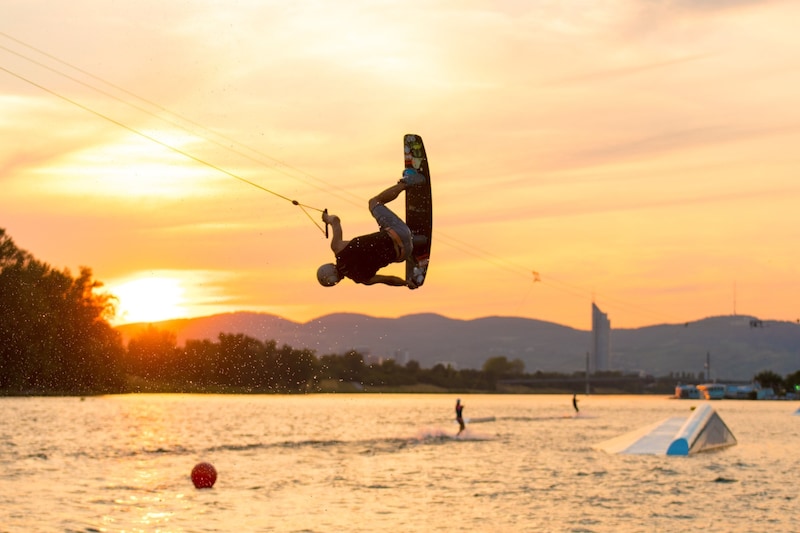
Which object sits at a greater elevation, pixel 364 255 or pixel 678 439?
pixel 364 255

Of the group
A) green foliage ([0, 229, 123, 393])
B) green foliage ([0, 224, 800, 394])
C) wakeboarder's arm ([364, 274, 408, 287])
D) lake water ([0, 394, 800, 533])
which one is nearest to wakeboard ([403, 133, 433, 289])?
wakeboarder's arm ([364, 274, 408, 287])

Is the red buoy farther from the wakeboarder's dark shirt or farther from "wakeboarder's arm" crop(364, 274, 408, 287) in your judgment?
the wakeboarder's dark shirt

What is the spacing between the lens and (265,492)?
50.2 metres

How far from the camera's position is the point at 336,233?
19.7 meters

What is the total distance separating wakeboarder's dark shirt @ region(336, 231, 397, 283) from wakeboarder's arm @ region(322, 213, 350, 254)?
14 cm

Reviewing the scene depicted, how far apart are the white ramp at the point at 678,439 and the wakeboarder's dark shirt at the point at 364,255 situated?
6201 cm

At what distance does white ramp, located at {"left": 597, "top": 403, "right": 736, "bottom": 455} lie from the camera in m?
78.1

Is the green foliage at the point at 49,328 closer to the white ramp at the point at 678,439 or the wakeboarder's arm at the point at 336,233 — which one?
the white ramp at the point at 678,439

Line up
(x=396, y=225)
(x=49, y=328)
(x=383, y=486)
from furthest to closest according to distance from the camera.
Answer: (x=49, y=328) → (x=383, y=486) → (x=396, y=225)

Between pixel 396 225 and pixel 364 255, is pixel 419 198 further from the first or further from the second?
pixel 364 255

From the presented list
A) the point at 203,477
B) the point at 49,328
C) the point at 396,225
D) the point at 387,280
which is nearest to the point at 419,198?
the point at 387,280

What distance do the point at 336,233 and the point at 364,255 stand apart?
2.62ft

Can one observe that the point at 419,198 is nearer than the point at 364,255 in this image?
No

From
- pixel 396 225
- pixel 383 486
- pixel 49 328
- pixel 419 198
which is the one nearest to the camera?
pixel 396 225
